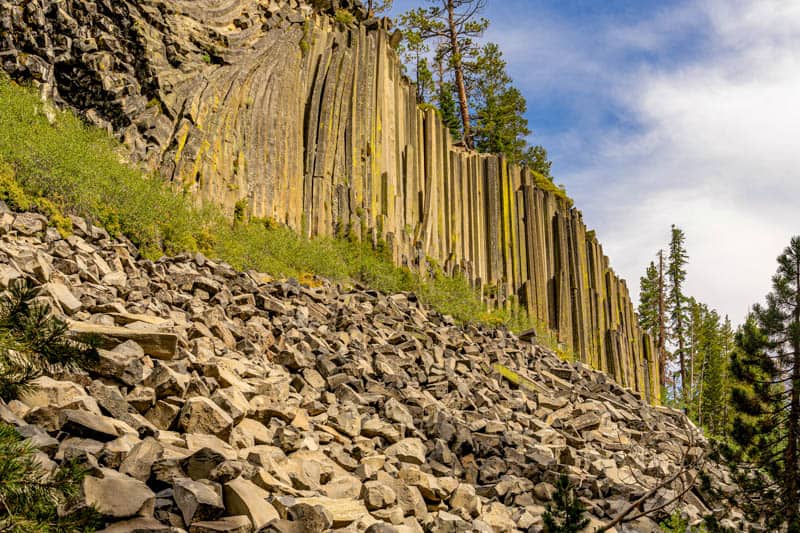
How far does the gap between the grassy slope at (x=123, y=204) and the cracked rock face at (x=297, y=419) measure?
781 millimetres

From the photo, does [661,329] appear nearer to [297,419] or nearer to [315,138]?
[315,138]

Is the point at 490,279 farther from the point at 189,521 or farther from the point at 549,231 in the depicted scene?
the point at 189,521

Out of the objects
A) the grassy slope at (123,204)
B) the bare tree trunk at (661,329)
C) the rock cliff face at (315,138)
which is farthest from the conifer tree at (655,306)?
the grassy slope at (123,204)

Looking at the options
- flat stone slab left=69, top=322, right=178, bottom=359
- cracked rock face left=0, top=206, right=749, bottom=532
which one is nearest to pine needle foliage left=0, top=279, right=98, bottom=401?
cracked rock face left=0, top=206, right=749, bottom=532

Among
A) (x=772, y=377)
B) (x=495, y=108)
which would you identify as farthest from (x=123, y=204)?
(x=495, y=108)

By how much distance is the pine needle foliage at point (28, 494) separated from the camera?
2492mm

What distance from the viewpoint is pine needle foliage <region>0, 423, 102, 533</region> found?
249 cm

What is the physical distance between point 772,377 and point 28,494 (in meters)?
8.39

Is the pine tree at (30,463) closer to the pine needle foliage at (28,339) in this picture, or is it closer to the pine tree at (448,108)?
the pine needle foliage at (28,339)

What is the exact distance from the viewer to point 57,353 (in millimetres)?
3146

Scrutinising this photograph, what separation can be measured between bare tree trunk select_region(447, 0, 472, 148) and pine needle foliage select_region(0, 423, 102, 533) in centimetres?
2768

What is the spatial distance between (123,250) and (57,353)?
242 inches

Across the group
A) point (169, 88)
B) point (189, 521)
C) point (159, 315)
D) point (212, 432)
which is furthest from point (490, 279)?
point (189, 521)

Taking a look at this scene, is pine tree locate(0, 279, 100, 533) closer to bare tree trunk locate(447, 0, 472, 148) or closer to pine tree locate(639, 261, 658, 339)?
bare tree trunk locate(447, 0, 472, 148)
